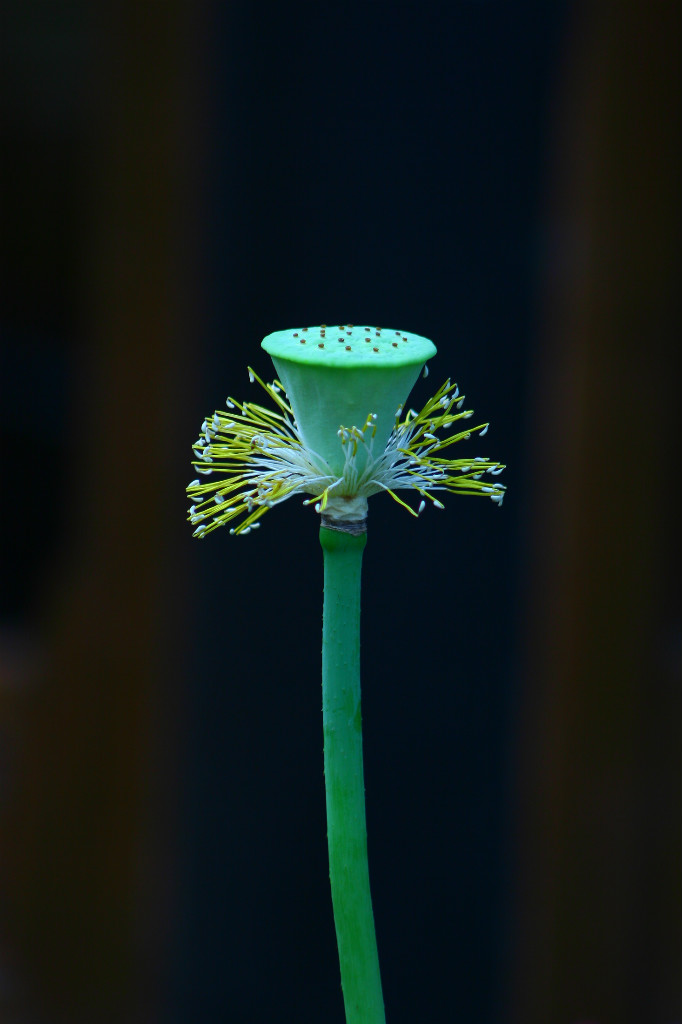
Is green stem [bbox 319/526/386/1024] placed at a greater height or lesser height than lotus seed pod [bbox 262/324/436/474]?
lesser

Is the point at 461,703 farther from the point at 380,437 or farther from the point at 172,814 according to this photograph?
the point at 380,437

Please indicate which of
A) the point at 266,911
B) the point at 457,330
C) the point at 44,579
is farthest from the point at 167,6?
the point at 266,911

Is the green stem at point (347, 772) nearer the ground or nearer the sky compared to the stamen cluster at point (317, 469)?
nearer the ground

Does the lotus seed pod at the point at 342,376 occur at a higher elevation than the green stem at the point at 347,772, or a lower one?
higher

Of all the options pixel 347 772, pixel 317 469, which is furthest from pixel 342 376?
pixel 347 772

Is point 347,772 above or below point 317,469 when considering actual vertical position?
below

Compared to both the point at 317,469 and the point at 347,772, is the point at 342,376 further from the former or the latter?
the point at 347,772

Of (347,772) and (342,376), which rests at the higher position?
(342,376)

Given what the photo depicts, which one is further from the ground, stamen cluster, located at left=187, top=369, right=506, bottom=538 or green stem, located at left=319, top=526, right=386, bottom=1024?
stamen cluster, located at left=187, top=369, right=506, bottom=538
